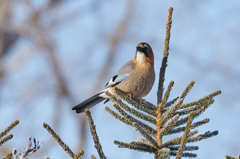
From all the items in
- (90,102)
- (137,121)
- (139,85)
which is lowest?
(137,121)

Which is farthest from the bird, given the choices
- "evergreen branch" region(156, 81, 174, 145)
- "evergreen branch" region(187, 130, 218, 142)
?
"evergreen branch" region(187, 130, 218, 142)

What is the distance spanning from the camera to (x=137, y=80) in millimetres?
4262

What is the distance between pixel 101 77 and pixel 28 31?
2.75 m

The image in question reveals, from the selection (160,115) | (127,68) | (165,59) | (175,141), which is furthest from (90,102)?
(175,141)

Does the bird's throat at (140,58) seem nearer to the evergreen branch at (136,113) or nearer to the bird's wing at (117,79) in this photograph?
the bird's wing at (117,79)

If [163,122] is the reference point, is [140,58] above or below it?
above

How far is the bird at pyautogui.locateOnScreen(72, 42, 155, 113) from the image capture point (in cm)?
418

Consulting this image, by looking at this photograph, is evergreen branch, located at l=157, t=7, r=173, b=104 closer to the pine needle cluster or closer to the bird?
the pine needle cluster

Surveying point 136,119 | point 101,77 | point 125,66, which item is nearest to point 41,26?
point 101,77

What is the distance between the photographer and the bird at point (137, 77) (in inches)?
165

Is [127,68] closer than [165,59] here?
No

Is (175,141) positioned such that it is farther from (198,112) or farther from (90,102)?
(90,102)

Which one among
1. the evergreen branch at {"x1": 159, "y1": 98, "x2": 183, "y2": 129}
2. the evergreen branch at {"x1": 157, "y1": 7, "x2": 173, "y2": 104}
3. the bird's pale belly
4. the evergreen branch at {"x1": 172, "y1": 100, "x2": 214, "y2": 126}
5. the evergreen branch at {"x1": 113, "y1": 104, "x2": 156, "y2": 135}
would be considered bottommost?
the evergreen branch at {"x1": 172, "y1": 100, "x2": 214, "y2": 126}

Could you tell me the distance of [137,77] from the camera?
4.31 metres
